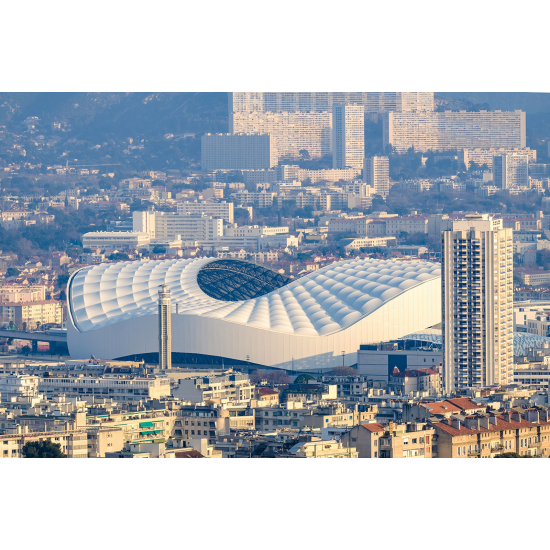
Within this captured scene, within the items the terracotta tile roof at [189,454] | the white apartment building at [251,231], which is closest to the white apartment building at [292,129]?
the white apartment building at [251,231]

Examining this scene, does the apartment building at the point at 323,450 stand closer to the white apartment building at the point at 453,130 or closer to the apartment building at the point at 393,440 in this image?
the apartment building at the point at 393,440

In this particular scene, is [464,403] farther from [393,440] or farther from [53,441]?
[53,441]

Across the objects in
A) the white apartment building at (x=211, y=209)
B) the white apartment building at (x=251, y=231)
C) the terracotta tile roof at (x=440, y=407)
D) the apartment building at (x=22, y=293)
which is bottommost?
the terracotta tile roof at (x=440, y=407)

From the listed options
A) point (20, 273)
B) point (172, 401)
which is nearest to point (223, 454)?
point (172, 401)

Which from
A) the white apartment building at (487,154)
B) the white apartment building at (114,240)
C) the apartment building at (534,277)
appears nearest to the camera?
the apartment building at (534,277)

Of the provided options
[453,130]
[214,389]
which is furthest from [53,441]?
[453,130]

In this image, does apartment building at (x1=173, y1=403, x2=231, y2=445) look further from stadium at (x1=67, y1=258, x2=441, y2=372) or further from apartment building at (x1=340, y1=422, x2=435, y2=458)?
stadium at (x1=67, y1=258, x2=441, y2=372)
